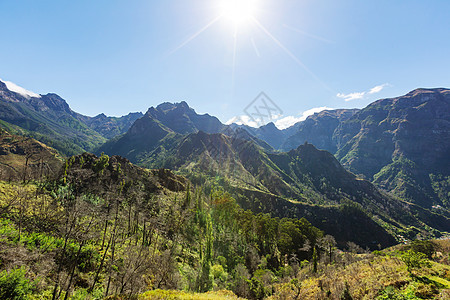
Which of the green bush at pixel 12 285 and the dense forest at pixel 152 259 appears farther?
the dense forest at pixel 152 259

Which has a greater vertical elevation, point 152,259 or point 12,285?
point 12,285

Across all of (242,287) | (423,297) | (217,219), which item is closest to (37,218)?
(242,287)

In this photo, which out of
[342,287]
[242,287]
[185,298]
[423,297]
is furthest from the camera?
[242,287]

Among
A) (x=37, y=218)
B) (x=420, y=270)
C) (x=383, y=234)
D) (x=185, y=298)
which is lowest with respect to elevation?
(x=383, y=234)

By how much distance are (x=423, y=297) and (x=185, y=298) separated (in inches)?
923

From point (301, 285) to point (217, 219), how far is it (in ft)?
198

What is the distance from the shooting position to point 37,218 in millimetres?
29906

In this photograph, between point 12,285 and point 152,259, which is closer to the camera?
point 12,285

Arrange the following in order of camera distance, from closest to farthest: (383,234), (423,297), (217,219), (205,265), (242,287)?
(423,297), (242,287), (205,265), (217,219), (383,234)

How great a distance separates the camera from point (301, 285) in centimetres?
3275

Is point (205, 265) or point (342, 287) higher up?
point (342, 287)

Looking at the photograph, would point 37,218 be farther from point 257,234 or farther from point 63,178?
point 257,234

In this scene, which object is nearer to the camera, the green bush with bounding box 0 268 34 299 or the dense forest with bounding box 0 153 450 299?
the green bush with bounding box 0 268 34 299

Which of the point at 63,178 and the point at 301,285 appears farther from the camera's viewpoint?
Result: the point at 63,178
